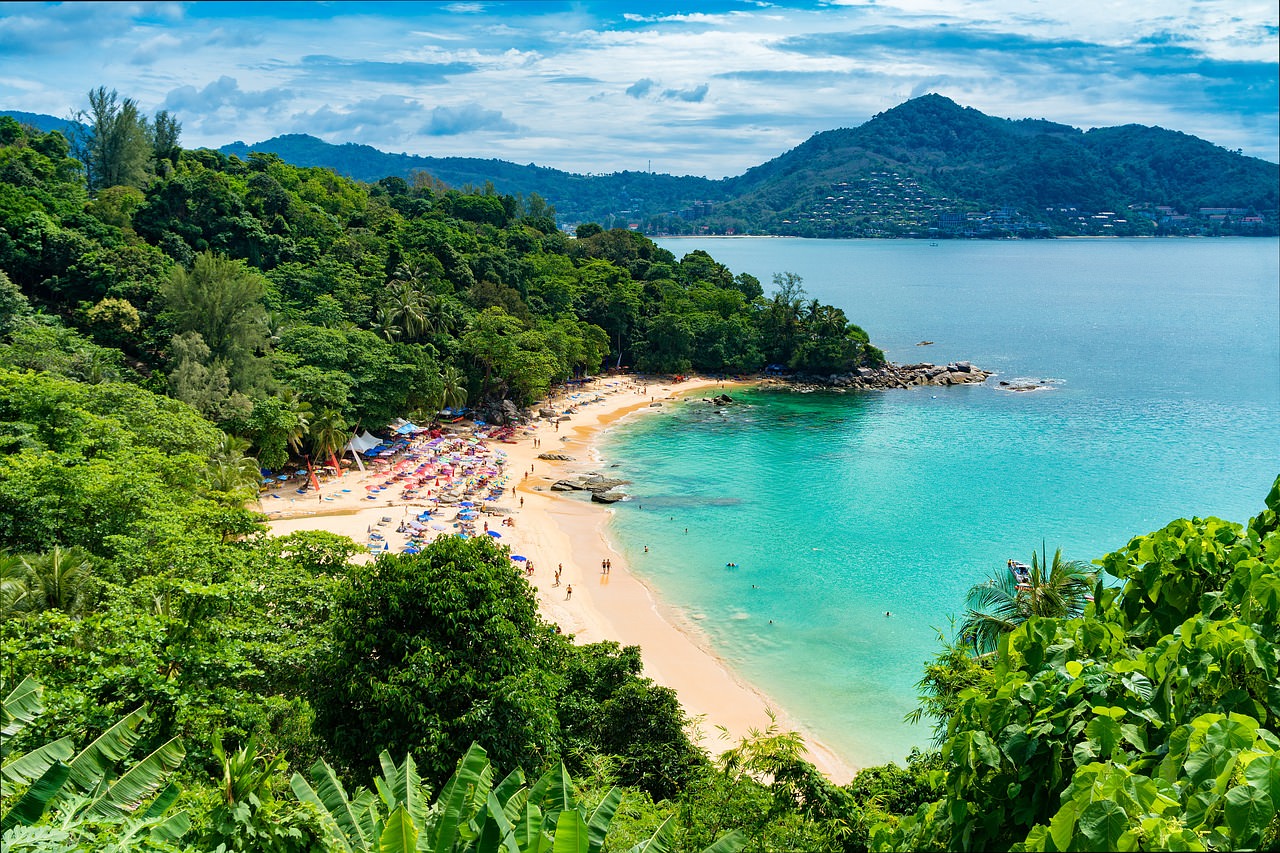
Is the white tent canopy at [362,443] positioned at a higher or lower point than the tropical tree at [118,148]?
lower

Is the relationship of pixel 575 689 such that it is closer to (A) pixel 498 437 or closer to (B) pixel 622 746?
(B) pixel 622 746

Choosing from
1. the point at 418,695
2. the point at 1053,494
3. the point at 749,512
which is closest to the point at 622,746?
the point at 418,695

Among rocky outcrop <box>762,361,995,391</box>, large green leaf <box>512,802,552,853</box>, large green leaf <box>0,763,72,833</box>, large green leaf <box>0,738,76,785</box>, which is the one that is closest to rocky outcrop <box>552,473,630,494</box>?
rocky outcrop <box>762,361,995,391</box>

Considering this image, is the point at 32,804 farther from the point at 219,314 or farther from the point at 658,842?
the point at 219,314

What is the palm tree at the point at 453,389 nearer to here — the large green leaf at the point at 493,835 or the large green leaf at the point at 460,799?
the large green leaf at the point at 460,799

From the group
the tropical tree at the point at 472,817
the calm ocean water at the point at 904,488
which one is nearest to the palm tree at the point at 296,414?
the calm ocean water at the point at 904,488

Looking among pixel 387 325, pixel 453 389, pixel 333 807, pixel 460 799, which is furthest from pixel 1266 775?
pixel 387 325

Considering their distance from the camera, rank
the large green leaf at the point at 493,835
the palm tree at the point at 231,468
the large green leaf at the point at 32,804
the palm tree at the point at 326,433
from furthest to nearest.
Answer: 1. the palm tree at the point at 326,433
2. the palm tree at the point at 231,468
3. the large green leaf at the point at 493,835
4. the large green leaf at the point at 32,804

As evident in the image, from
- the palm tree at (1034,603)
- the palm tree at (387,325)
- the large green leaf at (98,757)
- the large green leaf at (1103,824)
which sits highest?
the palm tree at (387,325)
